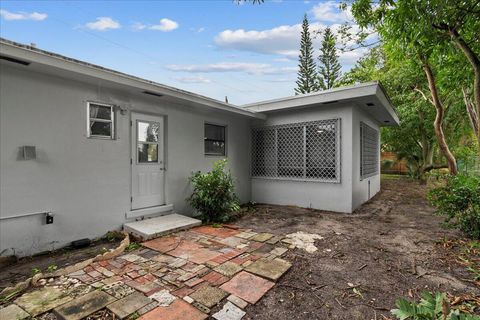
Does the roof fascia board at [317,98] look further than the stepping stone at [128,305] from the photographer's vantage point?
Yes

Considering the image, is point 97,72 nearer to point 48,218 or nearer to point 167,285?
point 48,218

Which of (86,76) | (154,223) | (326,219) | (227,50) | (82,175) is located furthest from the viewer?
(227,50)

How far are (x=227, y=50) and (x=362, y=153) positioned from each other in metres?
8.40

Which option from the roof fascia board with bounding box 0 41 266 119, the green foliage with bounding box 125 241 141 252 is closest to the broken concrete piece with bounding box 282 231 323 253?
the green foliage with bounding box 125 241 141 252

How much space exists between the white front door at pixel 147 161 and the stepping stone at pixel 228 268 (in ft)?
8.14

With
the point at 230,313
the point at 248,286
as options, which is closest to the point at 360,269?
the point at 248,286

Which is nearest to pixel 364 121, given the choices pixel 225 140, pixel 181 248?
pixel 225 140

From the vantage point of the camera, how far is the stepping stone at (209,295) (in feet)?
7.57

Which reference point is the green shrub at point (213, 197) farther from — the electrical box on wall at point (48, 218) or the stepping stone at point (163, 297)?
the stepping stone at point (163, 297)

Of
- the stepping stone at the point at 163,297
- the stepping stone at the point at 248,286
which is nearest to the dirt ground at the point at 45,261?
the stepping stone at the point at 163,297

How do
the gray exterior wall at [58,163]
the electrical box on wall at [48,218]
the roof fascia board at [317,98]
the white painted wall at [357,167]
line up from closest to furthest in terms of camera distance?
1. the gray exterior wall at [58,163]
2. the electrical box on wall at [48,218]
3. the roof fascia board at [317,98]
4. the white painted wall at [357,167]

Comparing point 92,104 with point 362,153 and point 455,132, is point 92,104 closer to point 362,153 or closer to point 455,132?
point 362,153

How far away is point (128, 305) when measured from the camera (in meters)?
2.26

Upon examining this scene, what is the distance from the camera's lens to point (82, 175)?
399 centimetres
